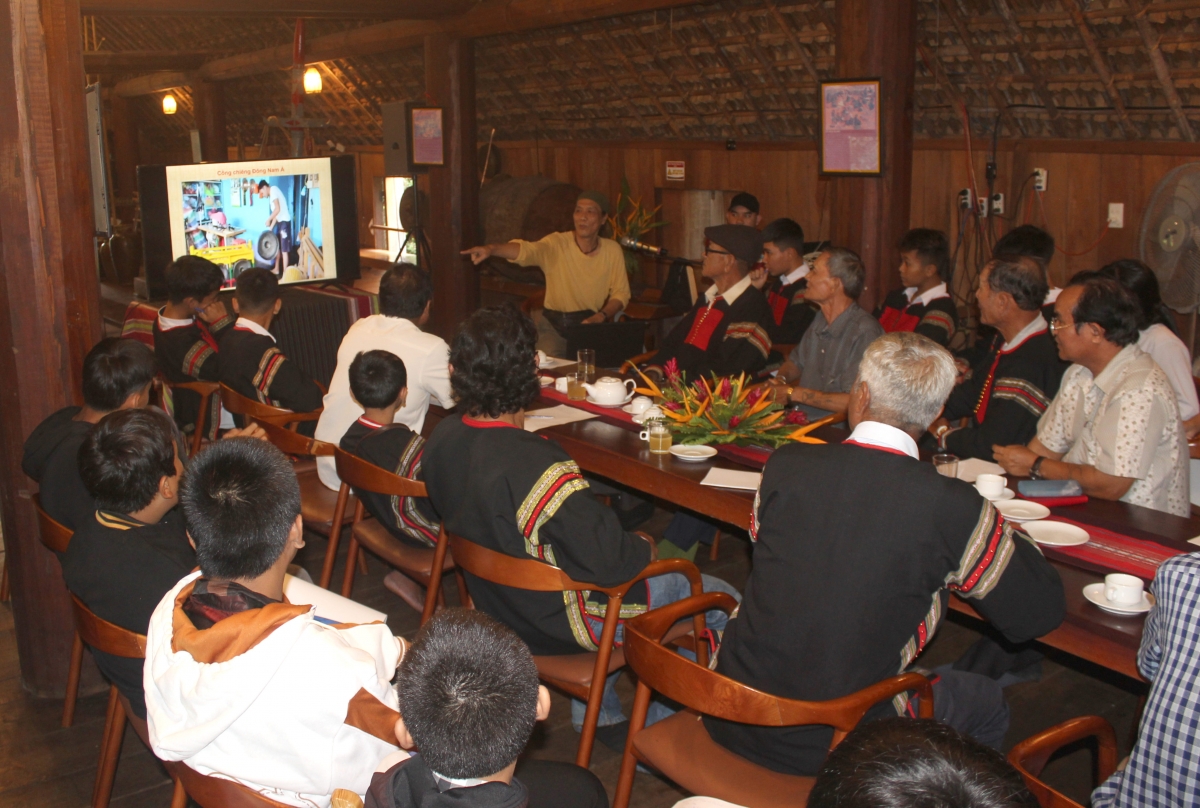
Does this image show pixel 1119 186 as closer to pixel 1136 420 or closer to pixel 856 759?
pixel 1136 420

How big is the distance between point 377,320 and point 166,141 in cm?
1542

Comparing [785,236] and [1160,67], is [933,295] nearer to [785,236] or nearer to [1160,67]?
[785,236]

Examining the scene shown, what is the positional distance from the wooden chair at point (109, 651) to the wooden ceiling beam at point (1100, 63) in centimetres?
557

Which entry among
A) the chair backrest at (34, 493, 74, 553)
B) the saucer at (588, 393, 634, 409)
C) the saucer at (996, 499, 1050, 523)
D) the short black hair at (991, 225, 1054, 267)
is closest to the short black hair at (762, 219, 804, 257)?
the short black hair at (991, 225, 1054, 267)

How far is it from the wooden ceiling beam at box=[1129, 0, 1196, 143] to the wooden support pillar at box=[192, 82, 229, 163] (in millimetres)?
10951

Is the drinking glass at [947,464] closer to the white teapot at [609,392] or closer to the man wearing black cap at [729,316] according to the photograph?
the white teapot at [609,392]

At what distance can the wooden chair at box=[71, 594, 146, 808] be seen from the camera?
2.16 m

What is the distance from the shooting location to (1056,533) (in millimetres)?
2533

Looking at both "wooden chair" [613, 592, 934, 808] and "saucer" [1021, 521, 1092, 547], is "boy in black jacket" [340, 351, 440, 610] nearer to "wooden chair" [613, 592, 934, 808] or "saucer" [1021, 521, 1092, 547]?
"wooden chair" [613, 592, 934, 808]

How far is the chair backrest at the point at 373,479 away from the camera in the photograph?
301 centimetres

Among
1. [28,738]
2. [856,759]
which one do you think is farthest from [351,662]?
[28,738]

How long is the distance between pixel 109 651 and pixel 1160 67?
561 centimetres

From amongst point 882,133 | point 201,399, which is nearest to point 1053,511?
point 882,133

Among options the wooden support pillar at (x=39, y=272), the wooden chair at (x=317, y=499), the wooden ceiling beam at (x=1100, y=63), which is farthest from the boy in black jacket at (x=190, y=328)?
the wooden ceiling beam at (x=1100, y=63)
